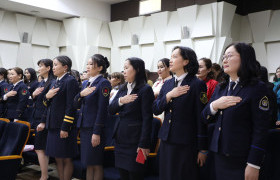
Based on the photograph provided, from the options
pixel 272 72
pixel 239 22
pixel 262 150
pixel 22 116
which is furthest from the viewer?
pixel 239 22

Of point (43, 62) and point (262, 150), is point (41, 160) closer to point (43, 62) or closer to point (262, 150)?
point (43, 62)

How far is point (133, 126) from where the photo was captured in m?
2.52

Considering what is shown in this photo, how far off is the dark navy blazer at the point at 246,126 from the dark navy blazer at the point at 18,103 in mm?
3980

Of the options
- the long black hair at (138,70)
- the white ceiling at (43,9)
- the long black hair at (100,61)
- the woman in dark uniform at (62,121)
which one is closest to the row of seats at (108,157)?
the woman in dark uniform at (62,121)

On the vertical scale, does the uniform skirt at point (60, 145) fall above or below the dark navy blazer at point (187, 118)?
below

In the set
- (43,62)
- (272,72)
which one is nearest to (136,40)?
(272,72)

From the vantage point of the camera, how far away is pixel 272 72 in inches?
298

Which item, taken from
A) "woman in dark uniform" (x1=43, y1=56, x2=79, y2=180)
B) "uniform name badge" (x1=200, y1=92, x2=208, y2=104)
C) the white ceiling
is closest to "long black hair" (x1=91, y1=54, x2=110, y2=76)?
"woman in dark uniform" (x1=43, y1=56, x2=79, y2=180)

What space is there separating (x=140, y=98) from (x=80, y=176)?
1330 mm

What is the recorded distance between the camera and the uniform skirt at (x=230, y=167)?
174cm

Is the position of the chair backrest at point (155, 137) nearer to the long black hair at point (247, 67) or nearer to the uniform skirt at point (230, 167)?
the uniform skirt at point (230, 167)

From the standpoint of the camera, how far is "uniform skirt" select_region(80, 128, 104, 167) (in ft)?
9.43

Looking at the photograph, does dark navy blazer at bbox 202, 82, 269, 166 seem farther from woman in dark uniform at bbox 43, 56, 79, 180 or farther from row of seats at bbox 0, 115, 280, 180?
woman in dark uniform at bbox 43, 56, 79, 180

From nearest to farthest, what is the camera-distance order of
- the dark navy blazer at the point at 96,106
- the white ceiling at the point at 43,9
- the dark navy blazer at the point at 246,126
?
the dark navy blazer at the point at 246,126 < the dark navy blazer at the point at 96,106 < the white ceiling at the point at 43,9
